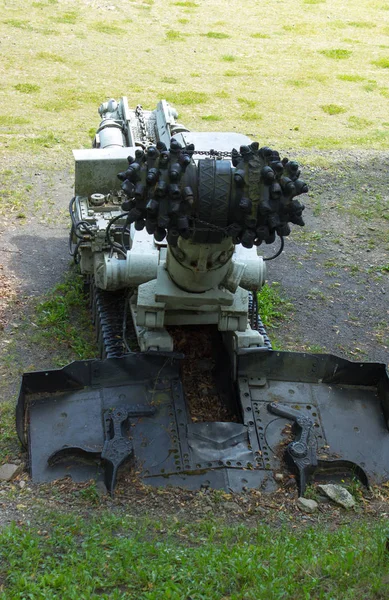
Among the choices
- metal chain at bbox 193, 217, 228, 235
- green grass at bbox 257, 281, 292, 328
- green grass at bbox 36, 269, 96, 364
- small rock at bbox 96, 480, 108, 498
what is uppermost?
metal chain at bbox 193, 217, 228, 235

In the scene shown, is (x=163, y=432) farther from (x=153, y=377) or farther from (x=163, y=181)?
(x=163, y=181)

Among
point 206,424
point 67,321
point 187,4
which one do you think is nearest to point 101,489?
point 206,424

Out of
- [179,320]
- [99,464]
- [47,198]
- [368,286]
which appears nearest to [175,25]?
[47,198]

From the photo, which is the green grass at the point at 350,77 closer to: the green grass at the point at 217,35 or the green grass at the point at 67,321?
the green grass at the point at 217,35

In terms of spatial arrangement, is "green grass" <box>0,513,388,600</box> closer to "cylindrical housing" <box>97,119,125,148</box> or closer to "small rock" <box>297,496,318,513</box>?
"small rock" <box>297,496,318,513</box>

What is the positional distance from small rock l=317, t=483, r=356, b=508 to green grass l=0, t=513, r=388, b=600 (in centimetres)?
48

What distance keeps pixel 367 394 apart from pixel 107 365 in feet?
7.48

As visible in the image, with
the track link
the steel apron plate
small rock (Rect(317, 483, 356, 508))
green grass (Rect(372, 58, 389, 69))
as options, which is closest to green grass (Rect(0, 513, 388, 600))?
small rock (Rect(317, 483, 356, 508))

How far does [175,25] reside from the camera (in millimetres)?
20453

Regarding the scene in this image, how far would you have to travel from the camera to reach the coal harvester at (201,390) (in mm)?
5977

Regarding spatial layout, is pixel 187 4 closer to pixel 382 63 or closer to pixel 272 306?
pixel 382 63

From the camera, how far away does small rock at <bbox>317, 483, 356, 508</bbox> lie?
592cm

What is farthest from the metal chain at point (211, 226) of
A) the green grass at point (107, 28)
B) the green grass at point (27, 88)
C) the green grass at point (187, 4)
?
the green grass at point (187, 4)

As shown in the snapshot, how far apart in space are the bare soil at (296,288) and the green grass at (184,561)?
34cm
